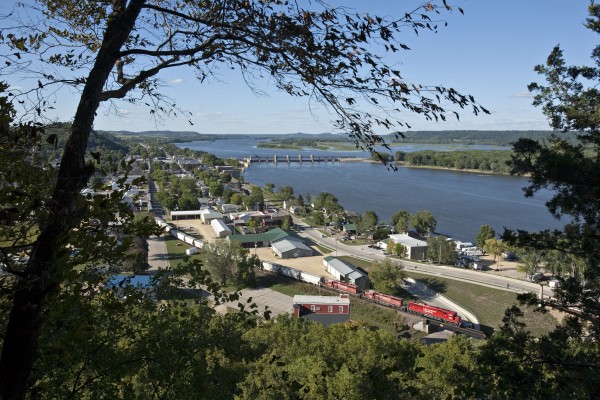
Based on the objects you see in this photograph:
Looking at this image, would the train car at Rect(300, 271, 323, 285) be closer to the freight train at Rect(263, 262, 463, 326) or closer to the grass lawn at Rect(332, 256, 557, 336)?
the freight train at Rect(263, 262, 463, 326)

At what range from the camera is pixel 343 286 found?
659 inches

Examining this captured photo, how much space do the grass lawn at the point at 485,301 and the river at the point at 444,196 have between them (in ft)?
29.7

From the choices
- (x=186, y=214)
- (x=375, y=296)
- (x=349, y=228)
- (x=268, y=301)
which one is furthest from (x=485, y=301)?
(x=186, y=214)

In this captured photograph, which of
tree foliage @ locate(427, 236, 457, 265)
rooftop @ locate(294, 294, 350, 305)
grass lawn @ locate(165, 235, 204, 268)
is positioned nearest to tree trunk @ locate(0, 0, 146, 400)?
rooftop @ locate(294, 294, 350, 305)

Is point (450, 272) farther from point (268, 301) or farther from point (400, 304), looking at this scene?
point (268, 301)

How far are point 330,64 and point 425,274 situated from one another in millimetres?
18472

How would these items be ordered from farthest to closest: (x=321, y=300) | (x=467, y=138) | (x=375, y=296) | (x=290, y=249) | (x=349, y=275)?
(x=467, y=138)
(x=290, y=249)
(x=349, y=275)
(x=375, y=296)
(x=321, y=300)

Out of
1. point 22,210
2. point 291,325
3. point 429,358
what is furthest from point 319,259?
point 22,210

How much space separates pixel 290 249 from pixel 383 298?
725 centimetres

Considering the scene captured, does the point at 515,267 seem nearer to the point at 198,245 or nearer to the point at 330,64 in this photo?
the point at 198,245

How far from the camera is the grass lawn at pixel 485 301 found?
13.7 m

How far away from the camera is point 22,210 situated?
145 cm

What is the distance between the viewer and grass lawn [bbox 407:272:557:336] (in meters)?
13.7

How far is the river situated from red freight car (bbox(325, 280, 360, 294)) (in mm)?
11453
